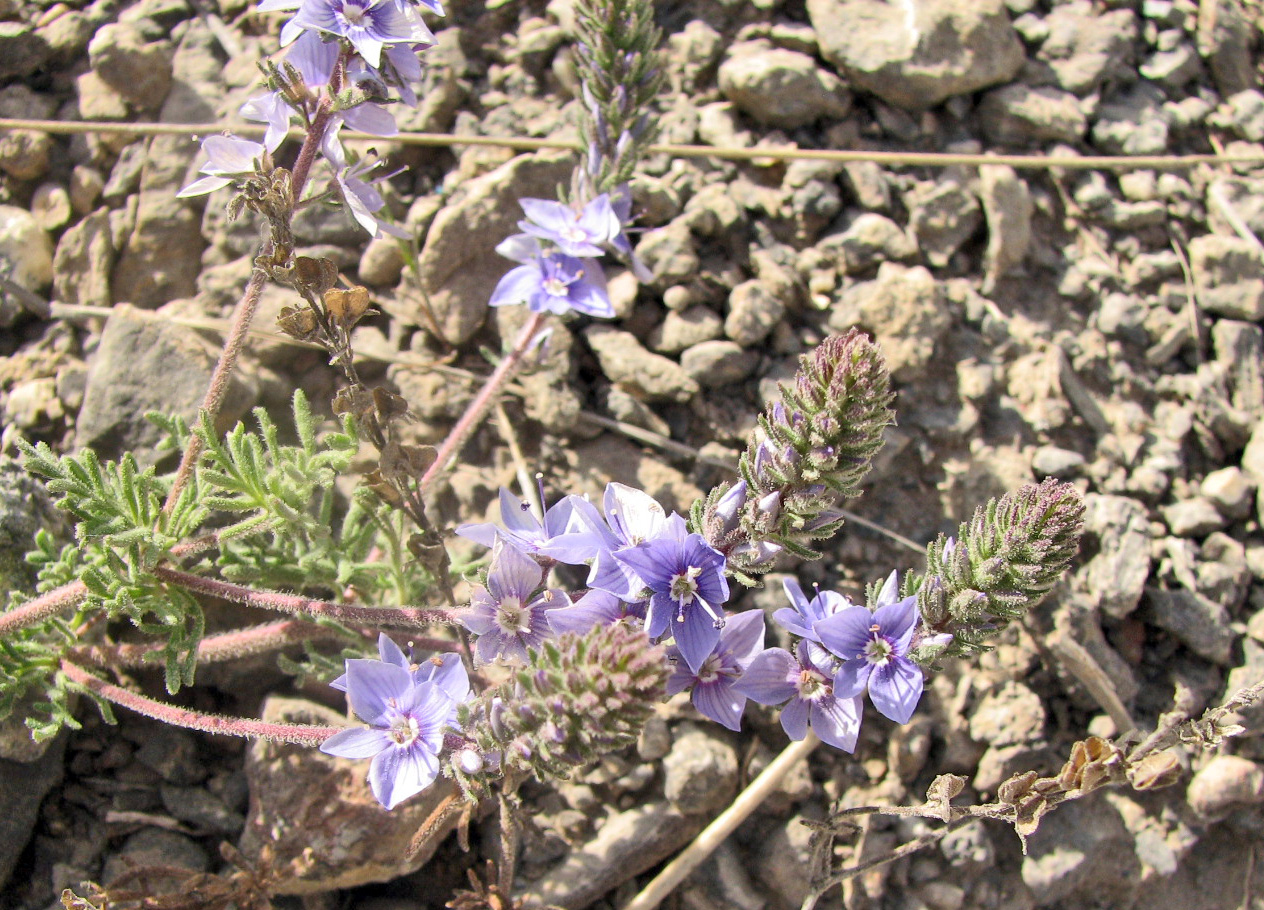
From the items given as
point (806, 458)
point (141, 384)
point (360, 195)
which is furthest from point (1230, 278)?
point (141, 384)

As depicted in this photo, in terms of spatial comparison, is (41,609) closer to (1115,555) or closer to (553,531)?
(553,531)

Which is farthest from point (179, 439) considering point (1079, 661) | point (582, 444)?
point (1079, 661)

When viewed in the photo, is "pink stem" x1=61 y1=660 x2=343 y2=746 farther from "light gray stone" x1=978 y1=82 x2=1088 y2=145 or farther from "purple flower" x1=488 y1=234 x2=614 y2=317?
"light gray stone" x1=978 y1=82 x2=1088 y2=145

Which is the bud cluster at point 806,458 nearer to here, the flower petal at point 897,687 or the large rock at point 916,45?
the flower petal at point 897,687

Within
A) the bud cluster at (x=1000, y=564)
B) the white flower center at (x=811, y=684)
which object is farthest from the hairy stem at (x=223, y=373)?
the bud cluster at (x=1000, y=564)

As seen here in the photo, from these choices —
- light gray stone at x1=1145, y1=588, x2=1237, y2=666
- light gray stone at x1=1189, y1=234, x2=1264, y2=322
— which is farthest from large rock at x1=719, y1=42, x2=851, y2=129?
light gray stone at x1=1145, y1=588, x2=1237, y2=666

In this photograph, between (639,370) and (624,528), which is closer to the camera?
(624,528)

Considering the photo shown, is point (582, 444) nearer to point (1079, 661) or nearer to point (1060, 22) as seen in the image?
point (1079, 661)
